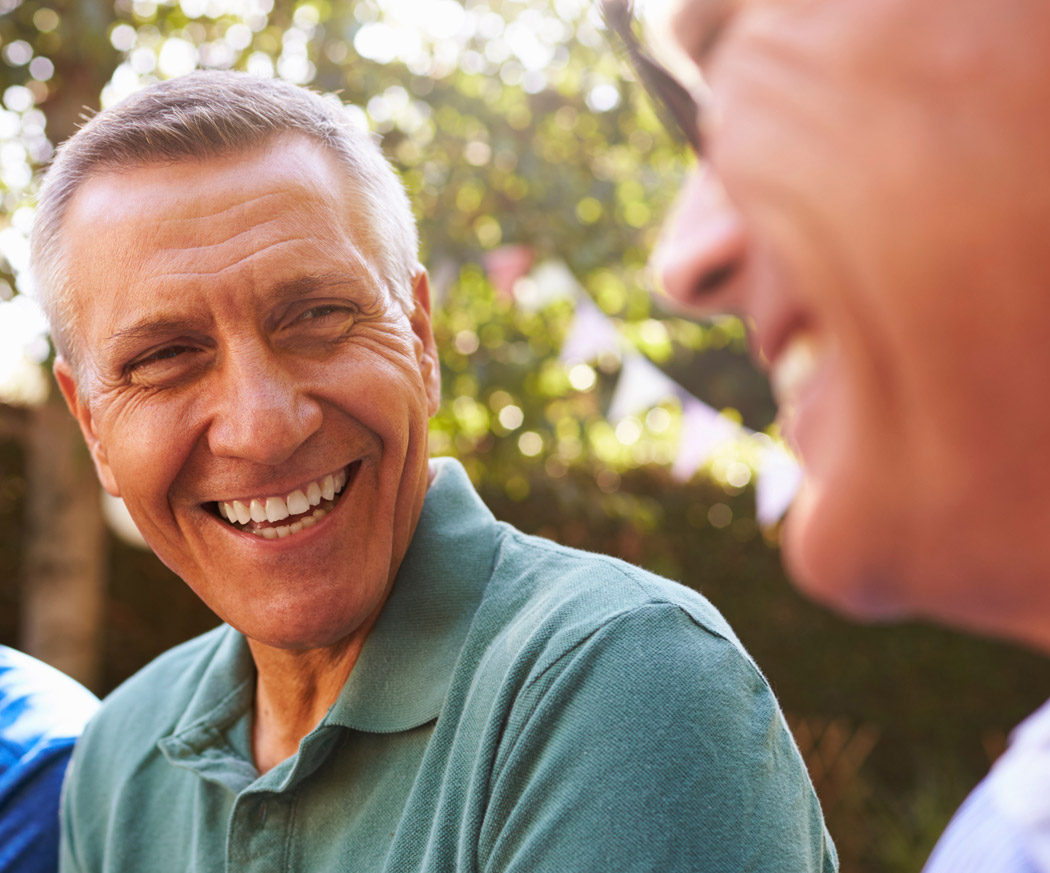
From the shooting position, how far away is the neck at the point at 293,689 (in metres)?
1.66

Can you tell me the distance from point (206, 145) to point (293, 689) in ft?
2.98

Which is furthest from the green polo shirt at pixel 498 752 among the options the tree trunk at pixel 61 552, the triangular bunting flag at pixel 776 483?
the tree trunk at pixel 61 552

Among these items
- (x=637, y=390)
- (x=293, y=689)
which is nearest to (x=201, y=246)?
(x=293, y=689)

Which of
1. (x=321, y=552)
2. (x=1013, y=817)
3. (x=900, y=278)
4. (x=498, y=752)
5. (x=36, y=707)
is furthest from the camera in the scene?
(x=36, y=707)

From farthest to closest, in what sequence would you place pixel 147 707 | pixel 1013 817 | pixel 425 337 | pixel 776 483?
pixel 776 483 → pixel 147 707 → pixel 425 337 → pixel 1013 817

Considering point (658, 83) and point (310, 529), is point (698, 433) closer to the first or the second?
point (310, 529)

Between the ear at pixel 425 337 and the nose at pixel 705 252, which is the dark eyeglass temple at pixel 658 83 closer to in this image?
the nose at pixel 705 252

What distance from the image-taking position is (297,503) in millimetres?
1586

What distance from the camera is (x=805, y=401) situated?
52 centimetres

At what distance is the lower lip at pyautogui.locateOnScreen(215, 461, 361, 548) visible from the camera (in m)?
1.57

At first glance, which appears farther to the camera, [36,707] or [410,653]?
[36,707]

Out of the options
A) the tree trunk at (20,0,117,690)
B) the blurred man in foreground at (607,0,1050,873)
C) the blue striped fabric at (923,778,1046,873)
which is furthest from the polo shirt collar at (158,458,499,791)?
the tree trunk at (20,0,117,690)

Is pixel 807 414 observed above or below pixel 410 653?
above

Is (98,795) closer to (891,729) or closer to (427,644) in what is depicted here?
(427,644)
